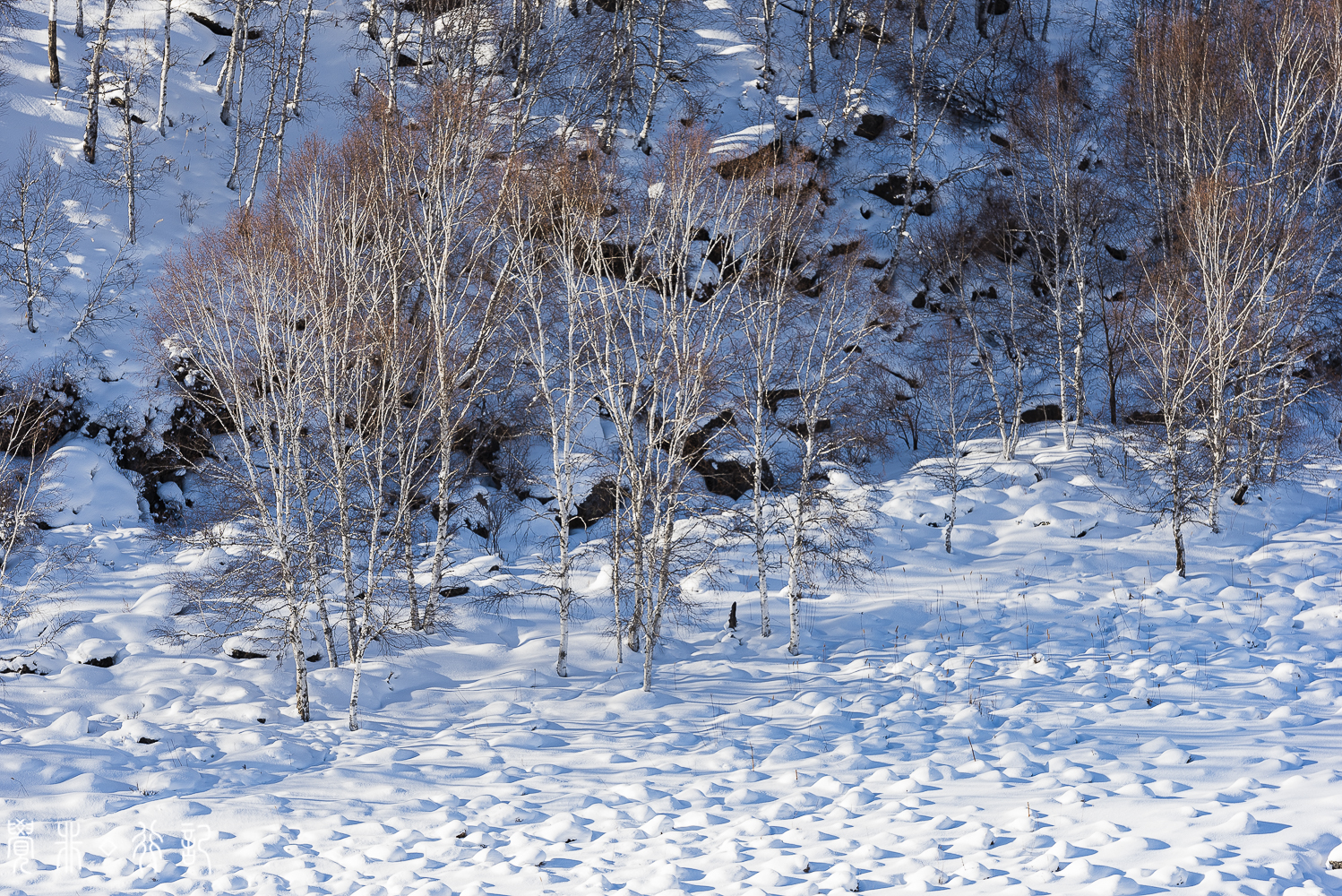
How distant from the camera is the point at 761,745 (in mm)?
11453

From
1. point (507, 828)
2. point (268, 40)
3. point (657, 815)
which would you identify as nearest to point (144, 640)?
point (507, 828)

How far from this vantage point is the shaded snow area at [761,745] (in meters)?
7.72

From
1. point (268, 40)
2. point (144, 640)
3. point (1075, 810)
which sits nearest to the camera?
point (1075, 810)

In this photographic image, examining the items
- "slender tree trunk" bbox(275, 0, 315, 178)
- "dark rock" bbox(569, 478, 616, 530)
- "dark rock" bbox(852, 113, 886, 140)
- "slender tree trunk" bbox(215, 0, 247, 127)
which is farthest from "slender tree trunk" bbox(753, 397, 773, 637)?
"slender tree trunk" bbox(215, 0, 247, 127)

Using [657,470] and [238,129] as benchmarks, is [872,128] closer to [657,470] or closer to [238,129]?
[238,129]

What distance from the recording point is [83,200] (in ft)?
87.1

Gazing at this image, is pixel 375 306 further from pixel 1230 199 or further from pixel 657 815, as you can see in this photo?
pixel 1230 199

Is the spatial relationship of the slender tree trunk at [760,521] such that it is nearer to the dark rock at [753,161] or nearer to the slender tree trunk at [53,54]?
the dark rock at [753,161]

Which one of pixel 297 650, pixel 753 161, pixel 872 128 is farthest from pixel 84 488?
pixel 872 128

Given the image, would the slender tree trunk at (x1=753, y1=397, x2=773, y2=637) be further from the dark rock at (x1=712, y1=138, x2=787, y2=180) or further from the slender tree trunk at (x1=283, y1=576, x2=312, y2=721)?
the dark rock at (x1=712, y1=138, x2=787, y2=180)

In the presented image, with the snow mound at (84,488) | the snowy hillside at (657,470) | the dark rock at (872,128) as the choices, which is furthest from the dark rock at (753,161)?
the snow mound at (84,488)

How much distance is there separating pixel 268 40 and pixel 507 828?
3601cm

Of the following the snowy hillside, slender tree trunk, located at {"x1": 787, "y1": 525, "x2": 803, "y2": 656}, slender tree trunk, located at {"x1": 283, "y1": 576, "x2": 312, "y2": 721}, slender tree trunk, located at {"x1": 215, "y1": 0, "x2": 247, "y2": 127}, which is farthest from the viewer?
slender tree trunk, located at {"x1": 215, "y1": 0, "x2": 247, "y2": 127}

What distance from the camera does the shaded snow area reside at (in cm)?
→ 772
